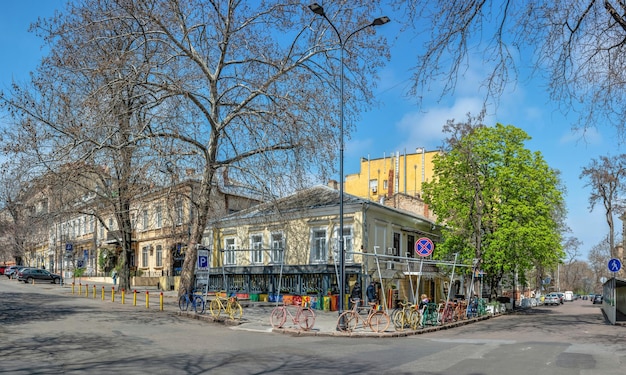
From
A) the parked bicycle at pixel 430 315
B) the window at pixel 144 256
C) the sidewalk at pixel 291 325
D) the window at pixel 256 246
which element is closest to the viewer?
the sidewalk at pixel 291 325

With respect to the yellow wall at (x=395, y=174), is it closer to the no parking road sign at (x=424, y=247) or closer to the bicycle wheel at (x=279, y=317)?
the no parking road sign at (x=424, y=247)

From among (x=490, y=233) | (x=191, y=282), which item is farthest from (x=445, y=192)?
(x=191, y=282)

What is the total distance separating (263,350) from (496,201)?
2594 cm

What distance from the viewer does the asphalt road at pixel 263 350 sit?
10516 millimetres

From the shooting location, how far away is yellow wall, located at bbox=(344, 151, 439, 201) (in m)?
63.7

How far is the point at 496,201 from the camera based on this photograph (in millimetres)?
35406

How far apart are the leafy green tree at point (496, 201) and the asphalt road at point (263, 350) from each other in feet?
46.0

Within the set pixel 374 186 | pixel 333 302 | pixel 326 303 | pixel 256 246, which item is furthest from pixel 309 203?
pixel 374 186

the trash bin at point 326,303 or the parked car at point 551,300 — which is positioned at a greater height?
the trash bin at point 326,303

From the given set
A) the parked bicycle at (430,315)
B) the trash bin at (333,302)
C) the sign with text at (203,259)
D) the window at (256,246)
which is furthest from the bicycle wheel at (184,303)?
the window at (256,246)

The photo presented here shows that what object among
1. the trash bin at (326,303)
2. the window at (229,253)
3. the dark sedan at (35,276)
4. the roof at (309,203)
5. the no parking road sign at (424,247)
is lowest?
the dark sedan at (35,276)

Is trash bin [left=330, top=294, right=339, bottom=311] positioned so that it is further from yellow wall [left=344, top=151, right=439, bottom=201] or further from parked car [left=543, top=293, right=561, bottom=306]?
parked car [left=543, top=293, right=561, bottom=306]

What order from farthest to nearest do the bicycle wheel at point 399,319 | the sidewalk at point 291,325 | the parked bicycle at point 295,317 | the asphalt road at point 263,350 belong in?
the bicycle wheel at point 399,319 → the parked bicycle at point 295,317 → the sidewalk at point 291,325 → the asphalt road at point 263,350

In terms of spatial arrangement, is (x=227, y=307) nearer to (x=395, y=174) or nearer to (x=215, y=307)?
(x=215, y=307)
